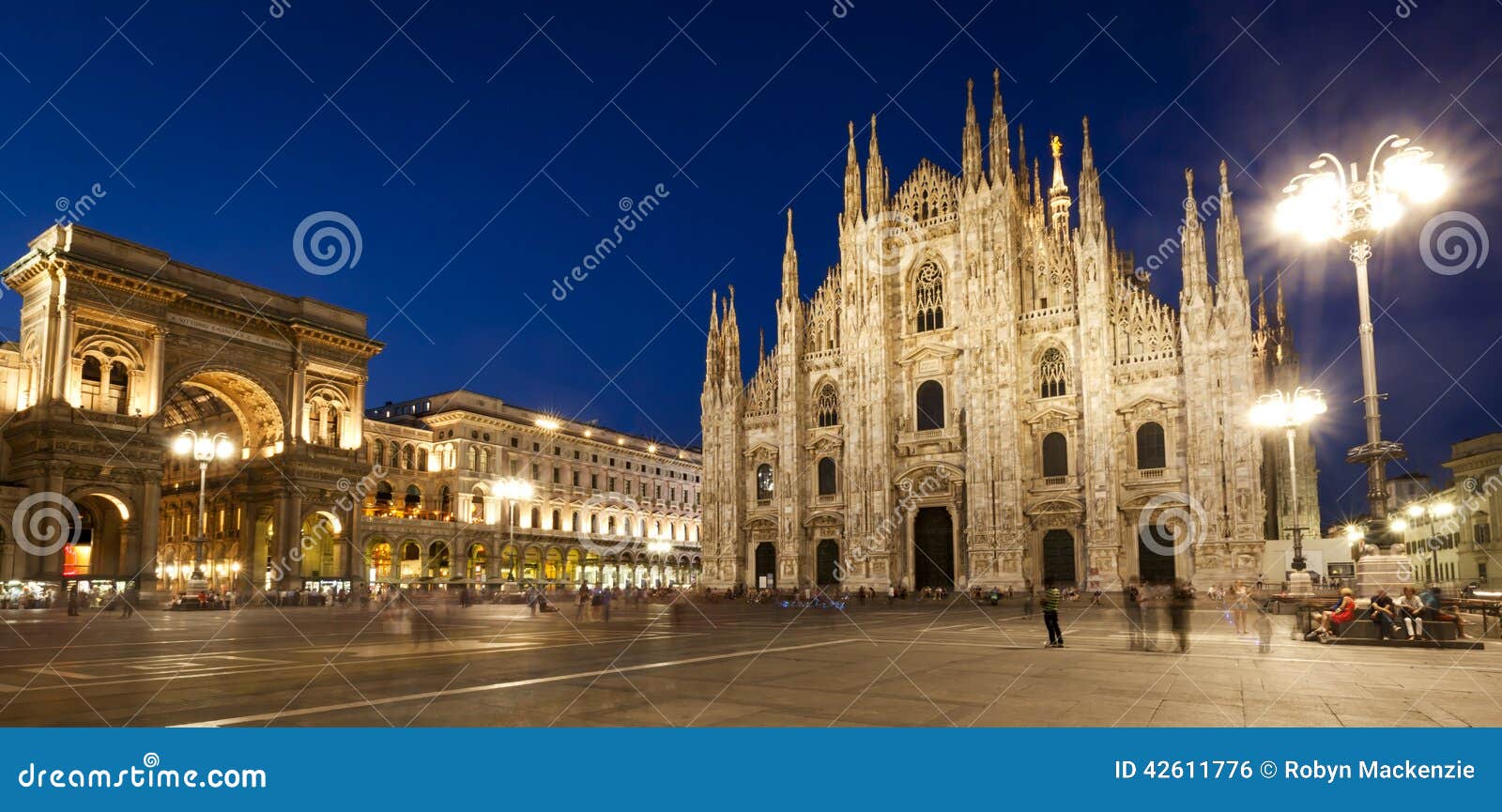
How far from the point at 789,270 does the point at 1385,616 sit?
129 feet

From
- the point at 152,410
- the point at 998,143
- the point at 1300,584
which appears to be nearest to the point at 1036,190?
the point at 998,143

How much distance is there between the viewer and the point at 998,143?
47.1 metres

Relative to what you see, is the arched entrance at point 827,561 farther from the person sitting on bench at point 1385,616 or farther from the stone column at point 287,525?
the person sitting on bench at point 1385,616

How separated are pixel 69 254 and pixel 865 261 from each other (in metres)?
36.8

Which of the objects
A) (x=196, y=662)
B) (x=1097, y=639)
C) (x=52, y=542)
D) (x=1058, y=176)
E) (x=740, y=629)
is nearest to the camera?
(x=196, y=662)

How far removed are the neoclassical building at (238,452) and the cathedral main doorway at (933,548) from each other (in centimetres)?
2129

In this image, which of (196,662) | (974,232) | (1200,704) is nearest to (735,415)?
(974,232)

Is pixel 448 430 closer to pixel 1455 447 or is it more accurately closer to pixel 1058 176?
pixel 1058 176

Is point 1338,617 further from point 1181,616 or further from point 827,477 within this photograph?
point 827,477

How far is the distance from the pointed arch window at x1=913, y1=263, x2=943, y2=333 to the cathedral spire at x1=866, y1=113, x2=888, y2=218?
13.9 feet

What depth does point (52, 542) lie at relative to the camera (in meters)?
39.4

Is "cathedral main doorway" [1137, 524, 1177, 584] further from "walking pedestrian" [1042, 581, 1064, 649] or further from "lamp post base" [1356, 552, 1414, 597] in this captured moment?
"walking pedestrian" [1042, 581, 1064, 649]

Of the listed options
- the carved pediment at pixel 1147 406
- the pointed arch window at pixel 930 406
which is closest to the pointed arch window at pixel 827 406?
the pointed arch window at pixel 930 406

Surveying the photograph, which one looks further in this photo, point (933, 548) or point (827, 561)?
point (827, 561)
